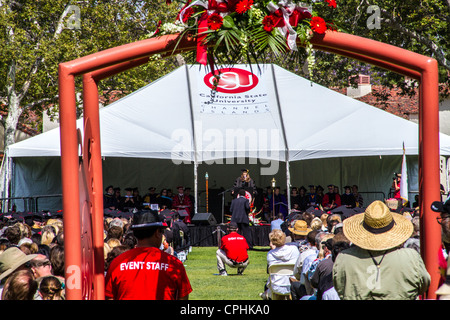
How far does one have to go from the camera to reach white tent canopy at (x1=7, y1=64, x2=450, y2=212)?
18.4m

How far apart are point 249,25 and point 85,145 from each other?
146 centimetres

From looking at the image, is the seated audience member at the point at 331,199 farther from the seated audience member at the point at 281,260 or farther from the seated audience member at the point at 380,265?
the seated audience member at the point at 380,265

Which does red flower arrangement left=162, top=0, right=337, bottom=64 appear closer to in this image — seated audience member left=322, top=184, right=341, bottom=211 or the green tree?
seated audience member left=322, top=184, right=341, bottom=211

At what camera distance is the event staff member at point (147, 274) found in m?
4.32

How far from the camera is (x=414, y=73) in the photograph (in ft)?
15.7

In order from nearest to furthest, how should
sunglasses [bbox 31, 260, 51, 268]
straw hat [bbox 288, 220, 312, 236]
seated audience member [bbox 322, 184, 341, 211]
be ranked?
sunglasses [bbox 31, 260, 51, 268] < straw hat [bbox 288, 220, 312, 236] < seated audience member [bbox 322, 184, 341, 211]

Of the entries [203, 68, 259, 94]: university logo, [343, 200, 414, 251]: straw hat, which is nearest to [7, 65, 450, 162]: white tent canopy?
[203, 68, 259, 94]: university logo

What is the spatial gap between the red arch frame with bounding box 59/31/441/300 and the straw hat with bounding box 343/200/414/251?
53 cm

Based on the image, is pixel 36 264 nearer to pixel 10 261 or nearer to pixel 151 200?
pixel 10 261

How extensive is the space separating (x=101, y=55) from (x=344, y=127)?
1507 centimetres

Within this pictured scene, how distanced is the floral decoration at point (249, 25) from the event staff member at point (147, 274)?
1.23 meters
